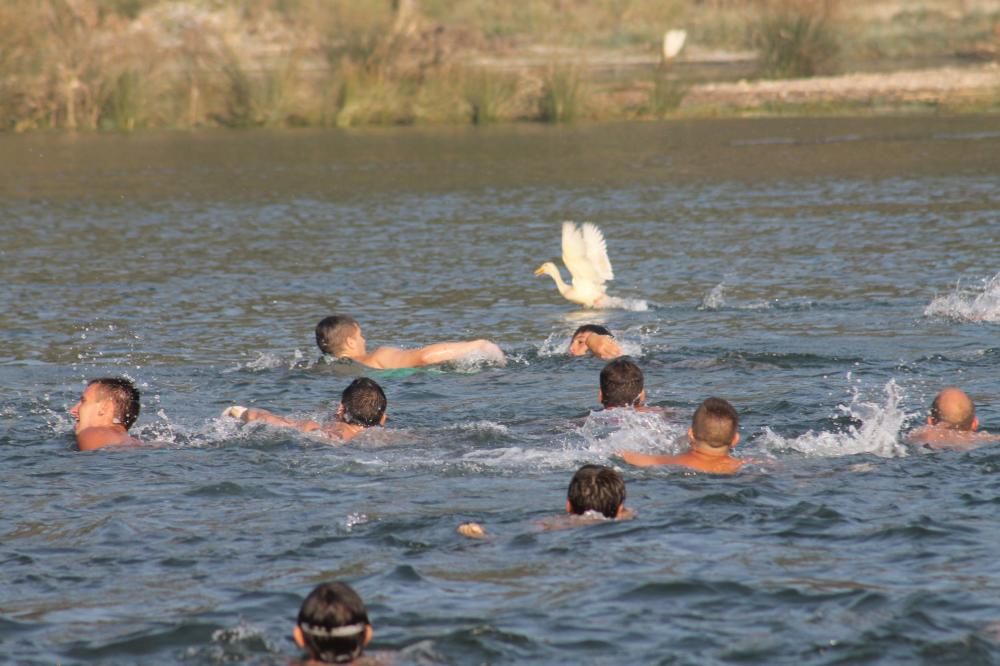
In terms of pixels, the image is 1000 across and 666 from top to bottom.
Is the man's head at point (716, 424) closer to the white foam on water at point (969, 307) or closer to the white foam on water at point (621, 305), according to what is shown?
the white foam on water at point (969, 307)

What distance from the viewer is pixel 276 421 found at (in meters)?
11.5

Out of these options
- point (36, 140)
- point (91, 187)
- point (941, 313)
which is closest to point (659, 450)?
point (941, 313)

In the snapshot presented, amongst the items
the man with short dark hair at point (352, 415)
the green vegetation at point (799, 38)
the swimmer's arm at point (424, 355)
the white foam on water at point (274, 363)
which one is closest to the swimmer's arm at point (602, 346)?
the swimmer's arm at point (424, 355)

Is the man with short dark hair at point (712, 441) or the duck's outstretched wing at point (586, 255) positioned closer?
the man with short dark hair at point (712, 441)

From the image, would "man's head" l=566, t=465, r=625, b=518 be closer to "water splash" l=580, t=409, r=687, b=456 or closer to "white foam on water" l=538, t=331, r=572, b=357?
"water splash" l=580, t=409, r=687, b=456

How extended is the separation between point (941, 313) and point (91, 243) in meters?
13.3

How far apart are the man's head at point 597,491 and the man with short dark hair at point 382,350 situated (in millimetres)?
5118

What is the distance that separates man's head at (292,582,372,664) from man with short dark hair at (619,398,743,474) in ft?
12.8

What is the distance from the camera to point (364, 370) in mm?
14086

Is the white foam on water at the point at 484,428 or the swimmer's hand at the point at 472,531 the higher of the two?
the white foam on water at the point at 484,428

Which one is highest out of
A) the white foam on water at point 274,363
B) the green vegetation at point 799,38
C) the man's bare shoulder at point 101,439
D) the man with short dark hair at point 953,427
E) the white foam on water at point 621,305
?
the green vegetation at point 799,38

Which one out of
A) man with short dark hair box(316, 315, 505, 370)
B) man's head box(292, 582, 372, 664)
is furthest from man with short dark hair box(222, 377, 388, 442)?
man's head box(292, 582, 372, 664)

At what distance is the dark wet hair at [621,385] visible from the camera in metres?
11.5

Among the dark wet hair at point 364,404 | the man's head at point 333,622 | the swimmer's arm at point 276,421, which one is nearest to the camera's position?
the man's head at point 333,622
